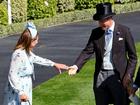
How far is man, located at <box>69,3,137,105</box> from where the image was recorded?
7621mm

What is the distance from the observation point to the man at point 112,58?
7.62 m

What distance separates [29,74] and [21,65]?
0.20 meters

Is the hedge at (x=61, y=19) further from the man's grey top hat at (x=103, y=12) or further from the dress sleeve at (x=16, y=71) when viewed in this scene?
the dress sleeve at (x=16, y=71)

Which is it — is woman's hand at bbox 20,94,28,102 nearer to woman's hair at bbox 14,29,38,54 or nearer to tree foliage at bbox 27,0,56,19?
woman's hair at bbox 14,29,38,54

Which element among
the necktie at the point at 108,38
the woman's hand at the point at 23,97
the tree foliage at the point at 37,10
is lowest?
the tree foliage at the point at 37,10

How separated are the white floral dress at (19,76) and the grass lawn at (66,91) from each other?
11.6 feet

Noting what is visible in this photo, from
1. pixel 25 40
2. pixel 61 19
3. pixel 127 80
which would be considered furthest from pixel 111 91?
pixel 61 19

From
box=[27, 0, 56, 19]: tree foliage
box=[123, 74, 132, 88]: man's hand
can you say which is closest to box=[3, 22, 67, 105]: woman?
box=[123, 74, 132, 88]: man's hand

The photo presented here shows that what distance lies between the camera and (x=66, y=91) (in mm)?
12148

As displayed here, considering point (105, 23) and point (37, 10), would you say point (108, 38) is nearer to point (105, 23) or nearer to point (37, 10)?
point (105, 23)

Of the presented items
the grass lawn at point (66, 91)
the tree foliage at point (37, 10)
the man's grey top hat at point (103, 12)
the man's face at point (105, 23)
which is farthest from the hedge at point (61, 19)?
the man's face at point (105, 23)

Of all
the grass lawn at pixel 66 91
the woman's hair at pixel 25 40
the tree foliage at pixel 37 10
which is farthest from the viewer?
the tree foliage at pixel 37 10

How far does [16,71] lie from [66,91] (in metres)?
4.85

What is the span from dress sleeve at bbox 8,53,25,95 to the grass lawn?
3.76 meters
